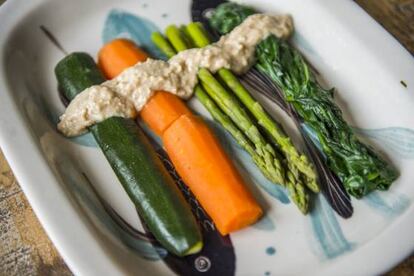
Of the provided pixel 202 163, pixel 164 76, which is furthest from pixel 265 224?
pixel 164 76

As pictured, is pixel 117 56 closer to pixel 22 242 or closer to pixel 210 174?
pixel 210 174

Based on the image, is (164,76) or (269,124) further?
(164,76)

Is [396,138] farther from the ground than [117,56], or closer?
closer

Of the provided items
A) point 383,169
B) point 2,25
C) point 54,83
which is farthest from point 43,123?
point 383,169

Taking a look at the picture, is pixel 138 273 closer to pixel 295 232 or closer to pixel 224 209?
pixel 224 209

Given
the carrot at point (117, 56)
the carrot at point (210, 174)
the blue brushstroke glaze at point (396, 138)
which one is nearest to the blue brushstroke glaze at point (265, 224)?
the carrot at point (210, 174)

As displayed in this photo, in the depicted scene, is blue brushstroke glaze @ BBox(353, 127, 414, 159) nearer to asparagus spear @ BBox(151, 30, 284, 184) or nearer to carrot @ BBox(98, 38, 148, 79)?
asparagus spear @ BBox(151, 30, 284, 184)
